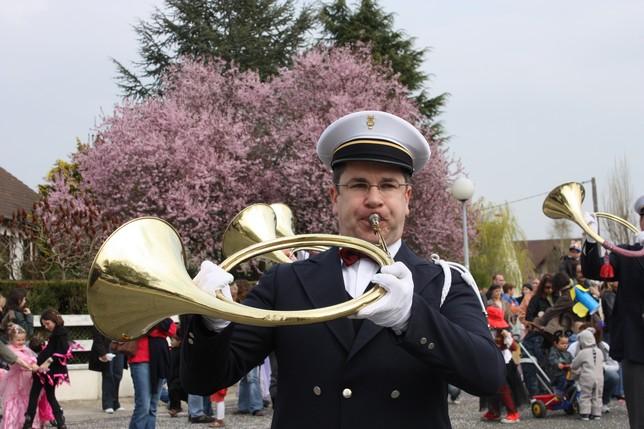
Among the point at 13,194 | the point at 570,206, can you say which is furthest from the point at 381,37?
the point at 570,206

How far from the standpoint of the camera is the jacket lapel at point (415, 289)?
8.30 ft

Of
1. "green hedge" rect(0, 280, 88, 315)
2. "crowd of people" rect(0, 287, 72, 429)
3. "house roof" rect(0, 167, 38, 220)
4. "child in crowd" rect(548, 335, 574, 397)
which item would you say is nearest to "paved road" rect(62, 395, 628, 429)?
"child in crowd" rect(548, 335, 574, 397)

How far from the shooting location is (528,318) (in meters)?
12.4

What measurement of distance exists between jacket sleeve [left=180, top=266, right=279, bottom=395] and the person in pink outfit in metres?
7.25

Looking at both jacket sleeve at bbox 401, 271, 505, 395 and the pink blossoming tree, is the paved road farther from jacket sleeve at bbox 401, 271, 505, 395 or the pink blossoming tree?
the pink blossoming tree

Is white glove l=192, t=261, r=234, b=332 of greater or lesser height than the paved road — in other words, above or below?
above

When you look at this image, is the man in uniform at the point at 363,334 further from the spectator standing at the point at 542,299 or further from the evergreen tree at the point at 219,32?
the evergreen tree at the point at 219,32

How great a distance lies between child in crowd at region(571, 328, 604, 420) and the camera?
Result: 10.5 m

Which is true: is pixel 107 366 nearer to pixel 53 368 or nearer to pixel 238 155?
pixel 53 368

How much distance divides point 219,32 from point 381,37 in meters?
6.65

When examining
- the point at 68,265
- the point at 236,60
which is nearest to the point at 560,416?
the point at 68,265

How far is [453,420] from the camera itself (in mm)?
10727

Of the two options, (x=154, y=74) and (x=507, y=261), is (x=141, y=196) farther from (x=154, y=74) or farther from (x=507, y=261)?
(x=507, y=261)

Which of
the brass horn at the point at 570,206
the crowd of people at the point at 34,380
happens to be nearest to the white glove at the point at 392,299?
the brass horn at the point at 570,206
